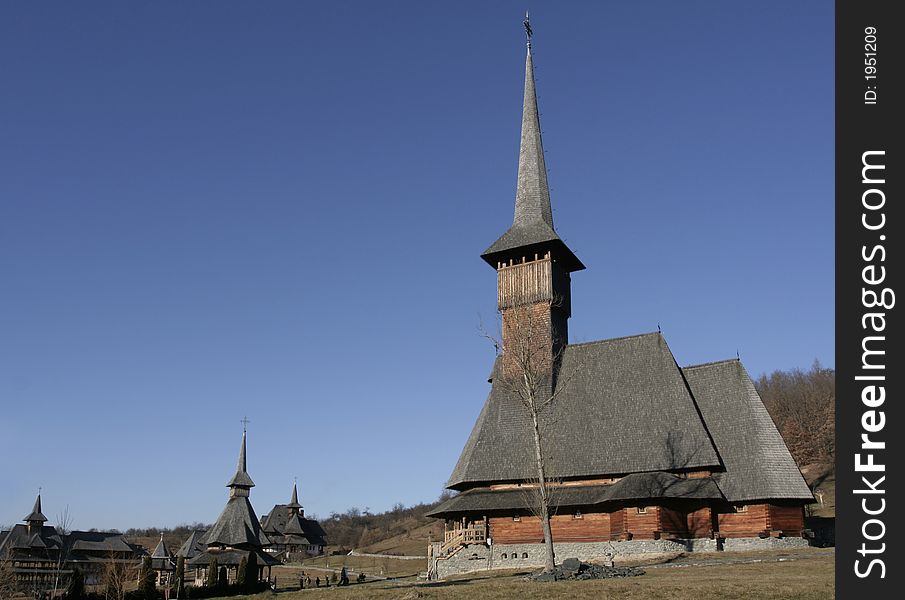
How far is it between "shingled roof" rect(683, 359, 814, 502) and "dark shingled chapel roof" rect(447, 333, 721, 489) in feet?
3.88

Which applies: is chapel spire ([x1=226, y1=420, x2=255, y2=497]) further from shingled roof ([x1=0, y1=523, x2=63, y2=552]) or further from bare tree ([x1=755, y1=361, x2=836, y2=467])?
bare tree ([x1=755, y1=361, x2=836, y2=467])

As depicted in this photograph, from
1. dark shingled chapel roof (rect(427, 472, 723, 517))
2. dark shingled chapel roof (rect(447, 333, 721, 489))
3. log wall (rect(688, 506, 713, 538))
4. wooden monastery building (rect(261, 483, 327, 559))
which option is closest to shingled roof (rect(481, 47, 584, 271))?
dark shingled chapel roof (rect(447, 333, 721, 489))

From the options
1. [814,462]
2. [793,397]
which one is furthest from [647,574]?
[793,397]

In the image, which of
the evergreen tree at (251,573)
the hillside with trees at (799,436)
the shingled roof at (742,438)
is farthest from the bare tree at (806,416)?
the evergreen tree at (251,573)

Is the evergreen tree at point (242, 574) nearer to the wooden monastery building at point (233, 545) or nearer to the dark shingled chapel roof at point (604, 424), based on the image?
the wooden monastery building at point (233, 545)

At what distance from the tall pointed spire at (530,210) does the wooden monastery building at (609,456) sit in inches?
6.7

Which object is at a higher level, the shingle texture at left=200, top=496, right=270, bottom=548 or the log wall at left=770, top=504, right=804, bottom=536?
the log wall at left=770, top=504, right=804, bottom=536

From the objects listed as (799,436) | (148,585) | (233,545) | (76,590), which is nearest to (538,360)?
(148,585)

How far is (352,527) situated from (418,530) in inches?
1680

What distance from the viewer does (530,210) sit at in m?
47.0

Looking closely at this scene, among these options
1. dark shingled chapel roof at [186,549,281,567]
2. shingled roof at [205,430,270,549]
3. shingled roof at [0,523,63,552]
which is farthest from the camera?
shingled roof at [0,523,63,552]

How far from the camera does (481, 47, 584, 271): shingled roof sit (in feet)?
144

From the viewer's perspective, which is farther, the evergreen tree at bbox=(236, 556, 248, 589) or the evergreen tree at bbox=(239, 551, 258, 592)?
the evergreen tree at bbox=(239, 551, 258, 592)
